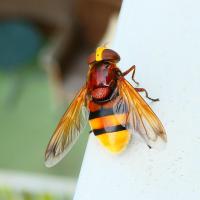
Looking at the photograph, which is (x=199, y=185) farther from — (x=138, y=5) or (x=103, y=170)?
A: (x=138, y=5)

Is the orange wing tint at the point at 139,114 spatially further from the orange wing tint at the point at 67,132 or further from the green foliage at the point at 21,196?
the green foliage at the point at 21,196

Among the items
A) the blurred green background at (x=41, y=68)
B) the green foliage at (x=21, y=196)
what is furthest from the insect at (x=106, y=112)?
the blurred green background at (x=41, y=68)

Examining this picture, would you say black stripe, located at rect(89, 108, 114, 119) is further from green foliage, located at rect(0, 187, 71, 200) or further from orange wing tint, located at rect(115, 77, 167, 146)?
green foliage, located at rect(0, 187, 71, 200)

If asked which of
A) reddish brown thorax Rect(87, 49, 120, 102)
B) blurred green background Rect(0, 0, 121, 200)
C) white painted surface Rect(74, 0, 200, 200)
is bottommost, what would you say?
white painted surface Rect(74, 0, 200, 200)

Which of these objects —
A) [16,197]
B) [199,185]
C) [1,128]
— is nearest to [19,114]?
[1,128]

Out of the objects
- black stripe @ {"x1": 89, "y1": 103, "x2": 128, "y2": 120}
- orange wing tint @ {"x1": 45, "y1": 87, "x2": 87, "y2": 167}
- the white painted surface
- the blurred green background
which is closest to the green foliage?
orange wing tint @ {"x1": 45, "y1": 87, "x2": 87, "y2": 167}

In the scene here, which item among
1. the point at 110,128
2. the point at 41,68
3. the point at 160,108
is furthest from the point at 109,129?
the point at 41,68
